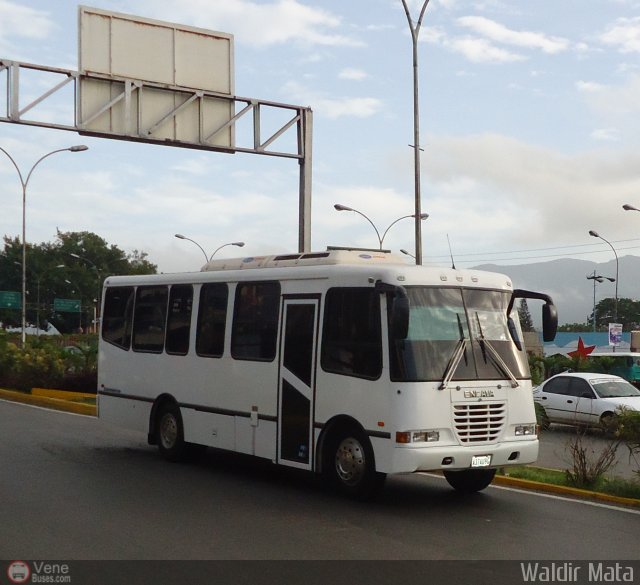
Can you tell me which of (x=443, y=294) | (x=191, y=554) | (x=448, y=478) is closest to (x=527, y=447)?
(x=448, y=478)

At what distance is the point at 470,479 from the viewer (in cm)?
1228

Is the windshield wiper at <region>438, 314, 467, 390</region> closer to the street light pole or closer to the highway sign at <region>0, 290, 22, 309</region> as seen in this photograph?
the street light pole

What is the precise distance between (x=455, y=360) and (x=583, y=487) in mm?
2645

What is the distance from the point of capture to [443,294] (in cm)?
1152

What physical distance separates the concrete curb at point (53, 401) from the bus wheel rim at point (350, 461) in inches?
502

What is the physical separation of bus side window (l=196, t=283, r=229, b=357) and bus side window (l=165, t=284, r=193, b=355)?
0.34 metres

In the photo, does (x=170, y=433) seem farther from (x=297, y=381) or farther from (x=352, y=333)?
(x=352, y=333)

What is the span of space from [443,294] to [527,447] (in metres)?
2.04

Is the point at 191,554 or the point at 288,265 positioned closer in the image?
the point at 191,554

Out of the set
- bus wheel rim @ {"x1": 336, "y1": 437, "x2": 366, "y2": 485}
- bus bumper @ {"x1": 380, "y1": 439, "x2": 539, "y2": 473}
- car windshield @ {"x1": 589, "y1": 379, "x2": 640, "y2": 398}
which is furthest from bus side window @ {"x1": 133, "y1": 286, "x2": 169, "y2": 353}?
car windshield @ {"x1": 589, "y1": 379, "x2": 640, "y2": 398}

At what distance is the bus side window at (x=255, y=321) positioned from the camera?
12.9 m

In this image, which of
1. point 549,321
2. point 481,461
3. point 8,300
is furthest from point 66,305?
point 481,461
